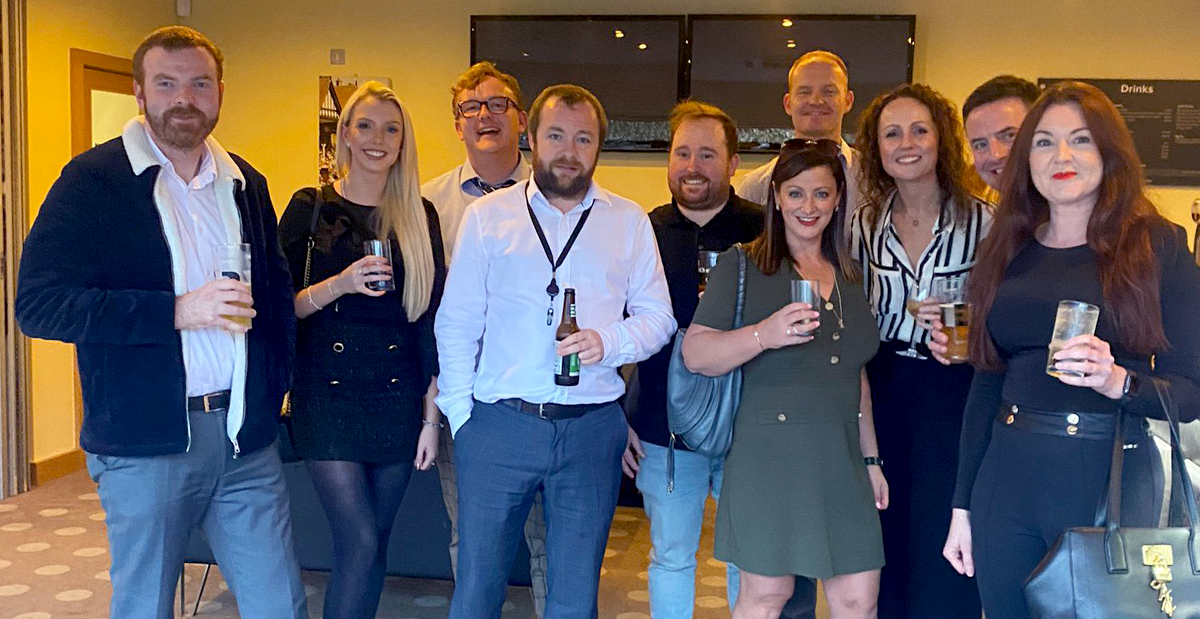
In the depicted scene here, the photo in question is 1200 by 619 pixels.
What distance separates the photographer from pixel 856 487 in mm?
2611

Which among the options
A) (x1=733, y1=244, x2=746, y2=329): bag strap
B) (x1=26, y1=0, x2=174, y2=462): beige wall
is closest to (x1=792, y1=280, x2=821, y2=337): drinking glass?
(x1=733, y1=244, x2=746, y2=329): bag strap

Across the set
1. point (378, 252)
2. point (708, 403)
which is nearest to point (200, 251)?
point (378, 252)

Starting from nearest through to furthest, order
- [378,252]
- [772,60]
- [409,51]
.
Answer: [378,252] → [772,60] → [409,51]

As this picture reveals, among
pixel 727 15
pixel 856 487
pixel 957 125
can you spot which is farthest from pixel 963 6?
pixel 856 487

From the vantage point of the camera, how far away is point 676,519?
9.99 feet

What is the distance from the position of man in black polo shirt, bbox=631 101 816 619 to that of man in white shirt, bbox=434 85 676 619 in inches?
8.3

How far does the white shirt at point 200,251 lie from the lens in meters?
2.43

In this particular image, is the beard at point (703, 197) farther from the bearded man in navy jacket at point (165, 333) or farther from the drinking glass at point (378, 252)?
the bearded man in navy jacket at point (165, 333)

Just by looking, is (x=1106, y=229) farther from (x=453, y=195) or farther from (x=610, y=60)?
(x=610, y=60)

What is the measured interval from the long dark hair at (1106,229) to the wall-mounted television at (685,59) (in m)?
4.23

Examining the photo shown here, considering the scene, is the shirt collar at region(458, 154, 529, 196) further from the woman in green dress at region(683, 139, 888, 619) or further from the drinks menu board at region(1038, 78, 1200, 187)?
the drinks menu board at region(1038, 78, 1200, 187)

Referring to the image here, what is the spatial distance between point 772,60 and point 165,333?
4815mm

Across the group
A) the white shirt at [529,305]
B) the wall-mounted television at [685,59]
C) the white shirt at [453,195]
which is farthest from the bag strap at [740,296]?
the wall-mounted television at [685,59]

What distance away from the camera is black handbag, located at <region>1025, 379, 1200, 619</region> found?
6.40ft
